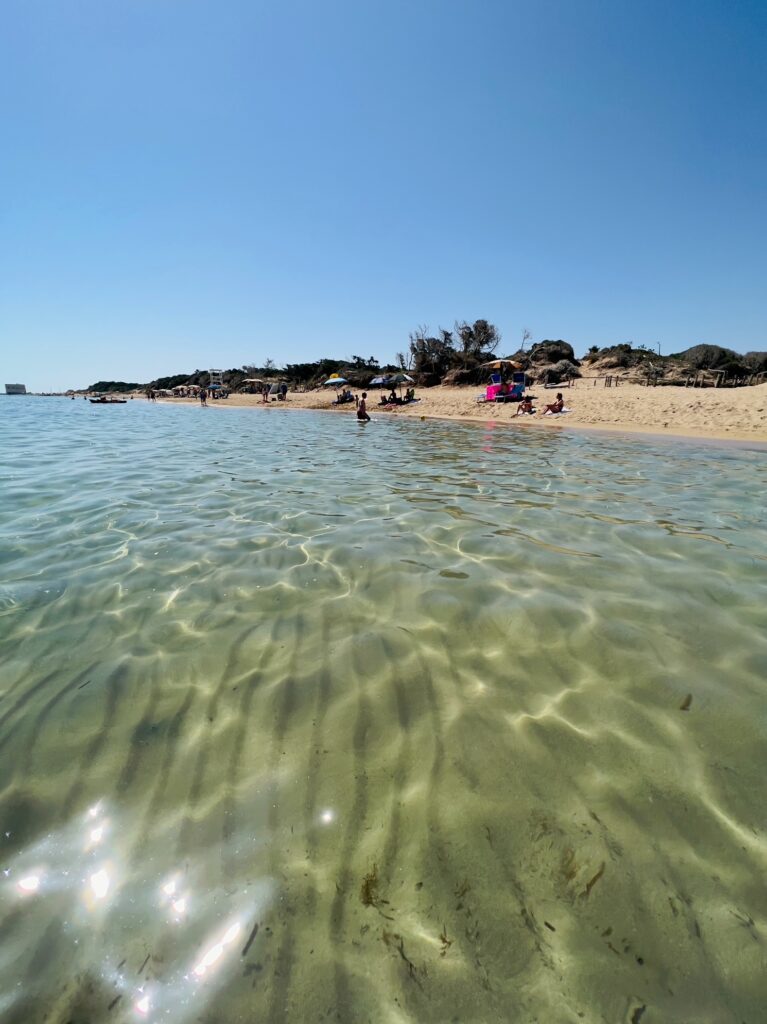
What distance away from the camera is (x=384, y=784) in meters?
1.75

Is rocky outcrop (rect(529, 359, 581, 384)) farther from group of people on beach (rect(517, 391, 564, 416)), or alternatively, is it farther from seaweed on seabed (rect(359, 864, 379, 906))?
seaweed on seabed (rect(359, 864, 379, 906))

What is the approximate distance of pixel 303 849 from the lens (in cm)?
151

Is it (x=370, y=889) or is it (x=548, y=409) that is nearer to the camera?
(x=370, y=889)

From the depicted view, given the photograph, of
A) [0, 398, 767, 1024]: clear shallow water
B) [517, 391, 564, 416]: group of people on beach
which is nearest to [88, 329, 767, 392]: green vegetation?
[517, 391, 564, 416]: group of people on beach

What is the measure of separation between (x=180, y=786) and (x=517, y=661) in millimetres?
1733

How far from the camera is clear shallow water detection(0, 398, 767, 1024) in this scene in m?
1.19

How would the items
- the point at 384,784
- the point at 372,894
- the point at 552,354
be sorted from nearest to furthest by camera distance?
the point at 372,894 → the point at 384,784 → the point at 552,354

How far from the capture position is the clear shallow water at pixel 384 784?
1.19m

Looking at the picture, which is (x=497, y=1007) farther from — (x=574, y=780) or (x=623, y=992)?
(x=574, y=780)

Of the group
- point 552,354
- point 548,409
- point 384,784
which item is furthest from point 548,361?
point 384,784

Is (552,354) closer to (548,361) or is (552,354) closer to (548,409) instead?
(548,361)

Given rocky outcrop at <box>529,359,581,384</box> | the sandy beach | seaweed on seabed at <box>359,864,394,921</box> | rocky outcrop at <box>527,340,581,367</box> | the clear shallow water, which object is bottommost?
seaweed on seabed at <box>359,864,394,921</box>

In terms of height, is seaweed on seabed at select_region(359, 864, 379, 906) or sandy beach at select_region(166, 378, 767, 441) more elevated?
sandy beach at select_region(166, 378, 767, 441)

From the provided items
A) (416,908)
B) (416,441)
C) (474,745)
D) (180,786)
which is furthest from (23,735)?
(416,441)
